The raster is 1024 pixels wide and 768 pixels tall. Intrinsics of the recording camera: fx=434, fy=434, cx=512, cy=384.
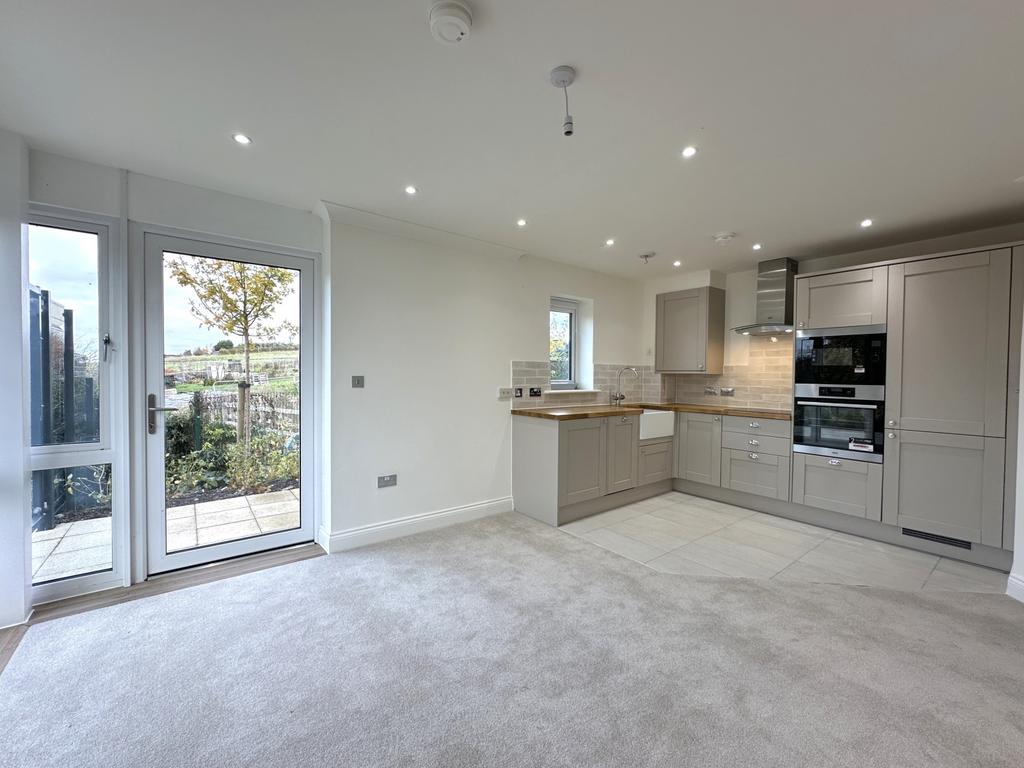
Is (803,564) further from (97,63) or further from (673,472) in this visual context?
(97,63)

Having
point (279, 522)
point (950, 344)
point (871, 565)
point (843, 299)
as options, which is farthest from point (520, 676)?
point (843, 299)

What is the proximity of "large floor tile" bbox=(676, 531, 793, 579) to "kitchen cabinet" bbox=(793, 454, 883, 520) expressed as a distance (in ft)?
3.20

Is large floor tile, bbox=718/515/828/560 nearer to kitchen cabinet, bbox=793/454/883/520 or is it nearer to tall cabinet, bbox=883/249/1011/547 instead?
kitchen cabinet, bbox=793/454/883/520

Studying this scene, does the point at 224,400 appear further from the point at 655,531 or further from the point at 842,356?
the point at 842,356

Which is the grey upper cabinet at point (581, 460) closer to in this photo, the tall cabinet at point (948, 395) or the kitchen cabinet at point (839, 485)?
the kitchen cabinet at point (839, 485)

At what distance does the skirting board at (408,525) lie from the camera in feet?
Answer: 10.6

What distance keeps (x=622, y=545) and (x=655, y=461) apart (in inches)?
60.2

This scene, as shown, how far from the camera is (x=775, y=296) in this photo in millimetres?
4188

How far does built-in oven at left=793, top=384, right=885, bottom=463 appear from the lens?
3502mm

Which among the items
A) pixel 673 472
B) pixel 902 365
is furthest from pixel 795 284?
pixel 673 472

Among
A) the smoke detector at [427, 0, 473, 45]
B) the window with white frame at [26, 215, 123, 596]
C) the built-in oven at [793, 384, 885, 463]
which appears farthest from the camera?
the built-in oven at [793, 384, 885, 463]

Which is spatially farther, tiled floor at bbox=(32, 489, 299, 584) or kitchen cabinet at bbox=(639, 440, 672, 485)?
kitchen cabinet at bbox=(639, 440, 672, 485)

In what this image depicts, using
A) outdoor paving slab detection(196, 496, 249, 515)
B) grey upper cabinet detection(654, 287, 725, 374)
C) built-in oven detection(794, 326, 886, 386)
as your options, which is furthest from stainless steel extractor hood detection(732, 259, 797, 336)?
outdoor paving slab detection(196, 496, 249, 515)

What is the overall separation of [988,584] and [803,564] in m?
1.05
